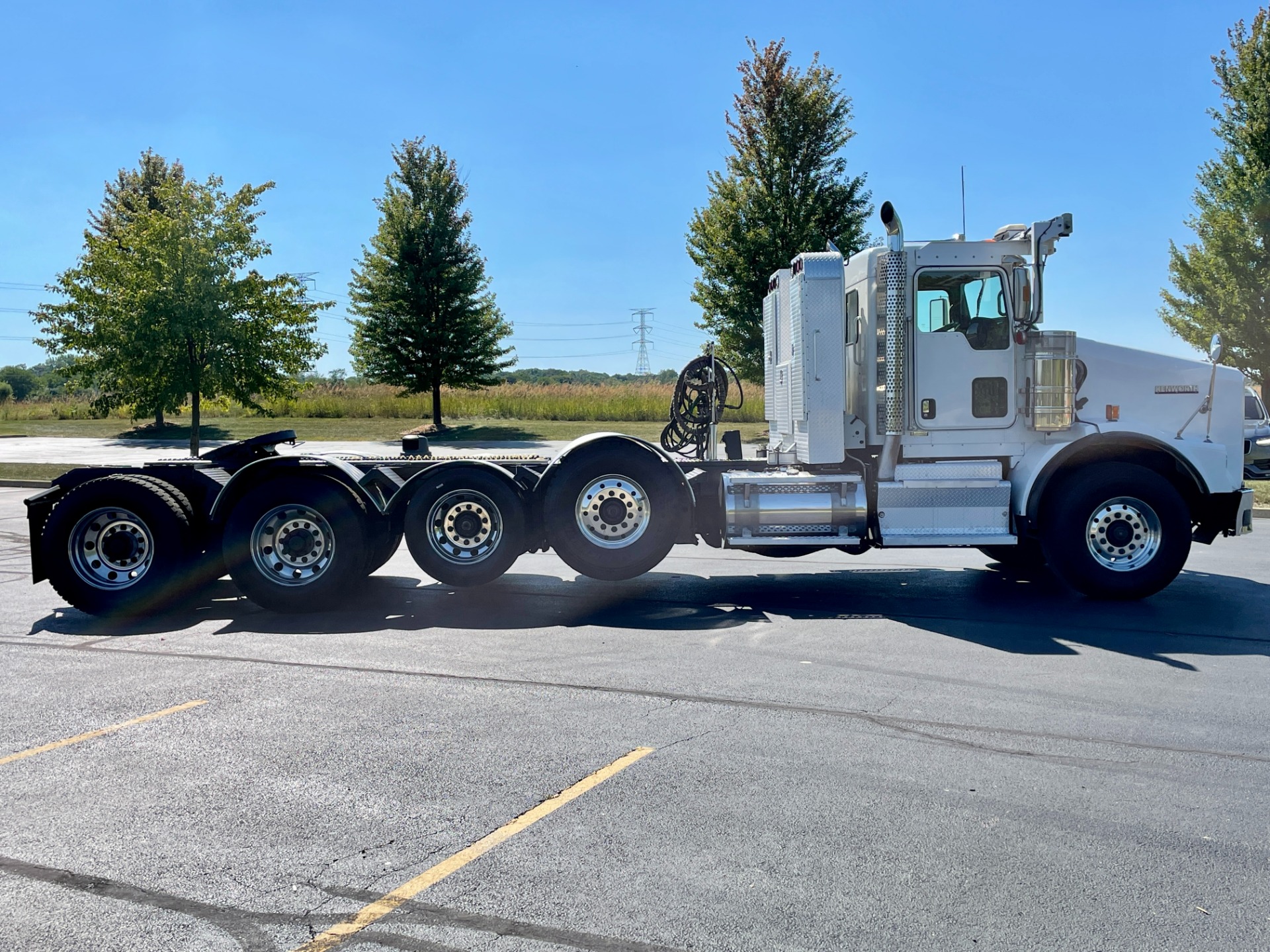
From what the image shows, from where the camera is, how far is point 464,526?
9.61m

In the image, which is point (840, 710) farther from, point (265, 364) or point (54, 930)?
point (265, 364)

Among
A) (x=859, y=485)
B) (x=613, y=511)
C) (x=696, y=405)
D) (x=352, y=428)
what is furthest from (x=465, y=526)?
(x=352, y=428)

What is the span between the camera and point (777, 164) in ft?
93.7

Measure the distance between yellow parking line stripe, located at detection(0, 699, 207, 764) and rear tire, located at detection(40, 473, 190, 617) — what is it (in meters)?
3.35

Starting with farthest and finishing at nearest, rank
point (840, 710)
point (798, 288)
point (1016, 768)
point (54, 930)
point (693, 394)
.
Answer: point (693, 394) < point (798, 288) < point (840, 710) < point (1016, 768) < point (54, 930)

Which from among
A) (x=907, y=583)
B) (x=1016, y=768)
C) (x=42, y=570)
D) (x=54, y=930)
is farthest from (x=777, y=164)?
(x=54, y=930)

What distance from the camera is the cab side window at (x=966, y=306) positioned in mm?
9359

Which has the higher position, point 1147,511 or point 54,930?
point 1147,511

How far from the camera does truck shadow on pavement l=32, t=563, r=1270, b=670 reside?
314 inches

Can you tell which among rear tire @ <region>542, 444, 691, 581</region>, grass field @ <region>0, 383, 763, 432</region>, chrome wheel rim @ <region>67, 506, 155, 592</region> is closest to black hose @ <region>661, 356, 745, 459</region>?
rear tire @ <region>542, 444, 691, 581</region>

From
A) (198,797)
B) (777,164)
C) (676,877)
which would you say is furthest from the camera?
(777,164)

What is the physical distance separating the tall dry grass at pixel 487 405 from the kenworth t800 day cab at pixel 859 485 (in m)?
29.9

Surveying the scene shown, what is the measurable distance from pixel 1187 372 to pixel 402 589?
24.0 feet

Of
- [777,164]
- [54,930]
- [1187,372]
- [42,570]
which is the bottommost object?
[54,930]
